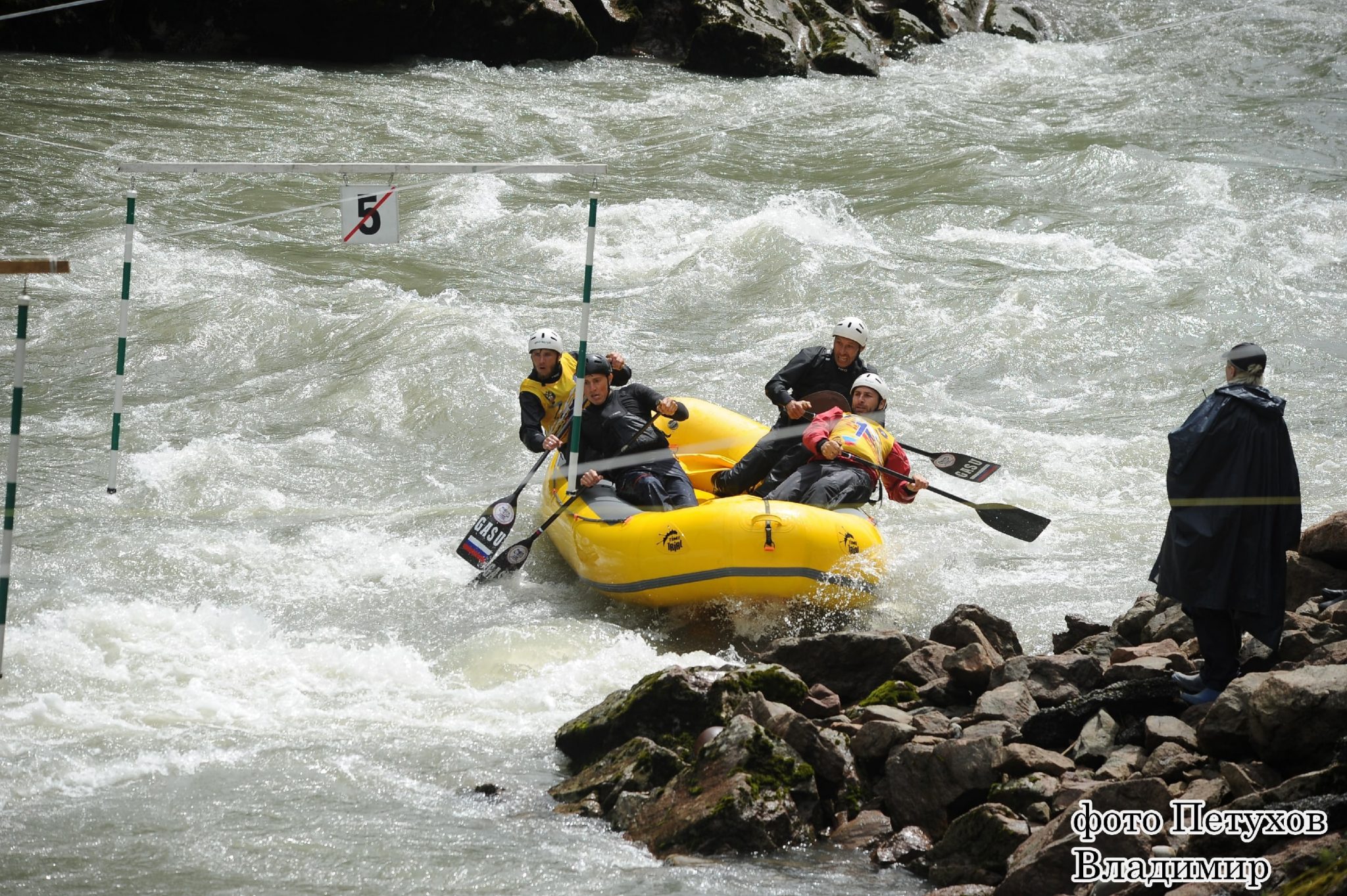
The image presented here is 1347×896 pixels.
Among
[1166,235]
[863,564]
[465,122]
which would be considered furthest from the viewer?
[465,122]

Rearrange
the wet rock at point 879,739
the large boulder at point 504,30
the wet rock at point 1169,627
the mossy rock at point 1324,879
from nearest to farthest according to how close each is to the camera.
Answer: the mossy rock at point 1324,879, the wet rock at point 879,739, the wet rock at point 1169,627, the large boulder at point 504,30

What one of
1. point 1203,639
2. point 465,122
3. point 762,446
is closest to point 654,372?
point 762,446

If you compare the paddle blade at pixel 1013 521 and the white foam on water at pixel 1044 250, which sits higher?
the white foam on water at pixel 1044 250

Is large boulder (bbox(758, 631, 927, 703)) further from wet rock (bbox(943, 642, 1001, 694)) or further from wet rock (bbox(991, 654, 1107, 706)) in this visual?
wet rock (bbox(991, 654, 1107, 706))

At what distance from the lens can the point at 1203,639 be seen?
15.1ft

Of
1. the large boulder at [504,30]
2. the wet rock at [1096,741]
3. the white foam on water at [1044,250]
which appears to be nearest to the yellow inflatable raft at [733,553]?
the wet rock at [1096,741]

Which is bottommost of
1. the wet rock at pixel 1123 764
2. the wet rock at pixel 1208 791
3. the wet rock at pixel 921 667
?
the wet rock at pixel 921 667

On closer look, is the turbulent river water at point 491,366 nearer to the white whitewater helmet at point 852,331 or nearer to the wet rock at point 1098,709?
the wet rock at point 1098,709

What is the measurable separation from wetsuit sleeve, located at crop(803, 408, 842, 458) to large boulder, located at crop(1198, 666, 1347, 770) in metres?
3.28

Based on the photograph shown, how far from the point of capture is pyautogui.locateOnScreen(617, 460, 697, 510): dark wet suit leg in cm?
716

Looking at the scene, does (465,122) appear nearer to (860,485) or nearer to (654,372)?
(654,372)

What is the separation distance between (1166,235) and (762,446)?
7.23 meters

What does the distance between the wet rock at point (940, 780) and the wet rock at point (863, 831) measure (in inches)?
1.8

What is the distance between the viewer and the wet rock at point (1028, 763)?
434 cm
